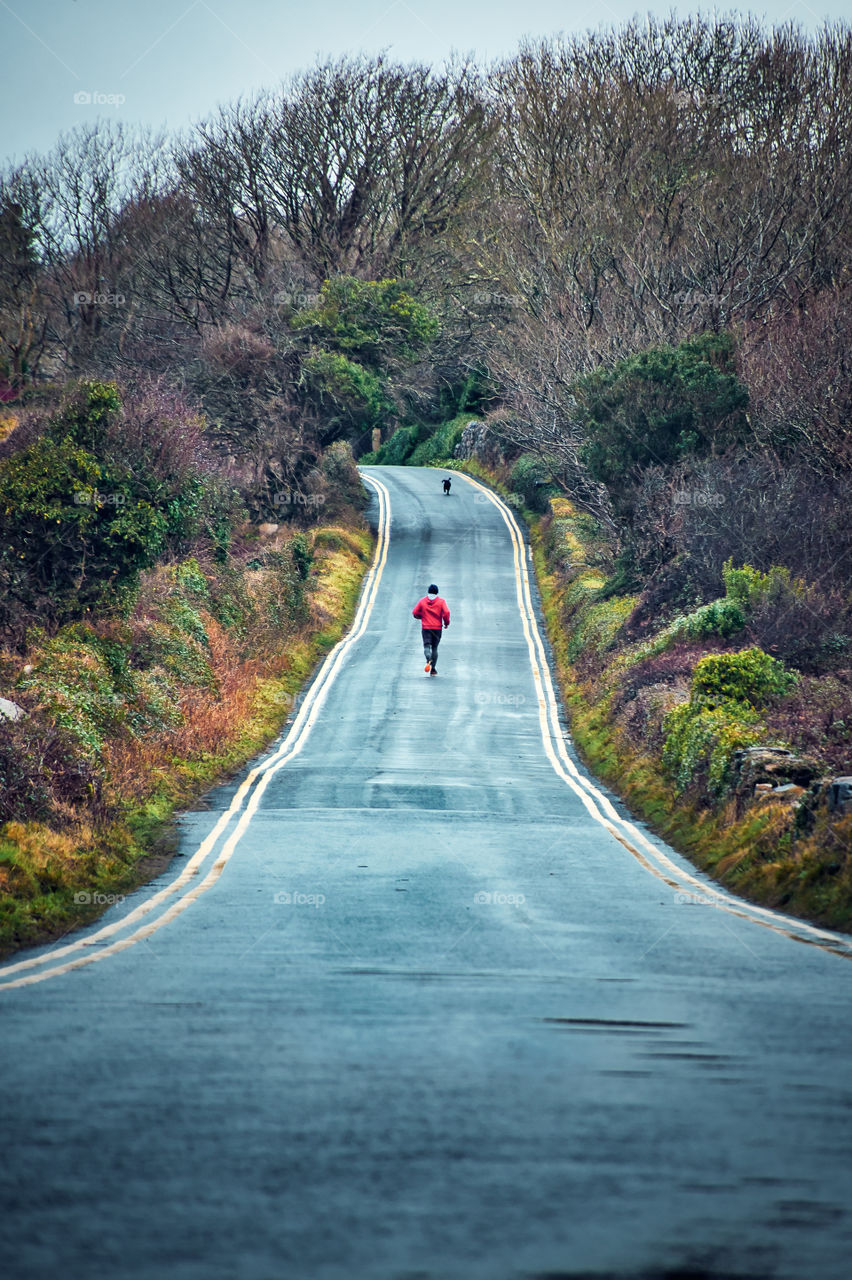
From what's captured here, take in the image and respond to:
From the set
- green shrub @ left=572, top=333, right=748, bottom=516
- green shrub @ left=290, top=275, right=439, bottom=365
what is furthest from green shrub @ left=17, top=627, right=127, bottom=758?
green shrub @ left=290, top=275, right=439, bottom=365

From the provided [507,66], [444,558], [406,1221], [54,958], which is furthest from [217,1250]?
[507,66]

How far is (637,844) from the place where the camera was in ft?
46.3

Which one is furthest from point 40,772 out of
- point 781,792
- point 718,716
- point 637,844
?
point 718,716

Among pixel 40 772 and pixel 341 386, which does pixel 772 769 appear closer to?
pixel 40 772

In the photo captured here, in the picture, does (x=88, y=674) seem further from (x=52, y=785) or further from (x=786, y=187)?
(x=786, y=187)

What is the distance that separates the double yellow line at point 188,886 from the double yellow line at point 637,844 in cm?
465

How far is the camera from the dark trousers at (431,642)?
25.9 m

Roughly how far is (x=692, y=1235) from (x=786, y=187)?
33.7m

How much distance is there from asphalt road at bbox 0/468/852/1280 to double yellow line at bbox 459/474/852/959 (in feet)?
0.29

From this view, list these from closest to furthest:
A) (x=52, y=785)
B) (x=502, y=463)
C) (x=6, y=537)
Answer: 1. (x=52, y=785)
2. (x=6, y=537)
3. (x=502, y=463)

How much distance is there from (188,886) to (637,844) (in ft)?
18.7

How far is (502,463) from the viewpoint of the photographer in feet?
185

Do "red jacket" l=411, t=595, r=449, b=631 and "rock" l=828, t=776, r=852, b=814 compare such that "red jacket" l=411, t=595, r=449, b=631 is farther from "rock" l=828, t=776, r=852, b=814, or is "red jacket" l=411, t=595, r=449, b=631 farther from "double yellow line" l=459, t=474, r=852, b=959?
"rock" l=828, t=776, r=852, b=814

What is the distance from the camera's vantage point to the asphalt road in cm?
392
